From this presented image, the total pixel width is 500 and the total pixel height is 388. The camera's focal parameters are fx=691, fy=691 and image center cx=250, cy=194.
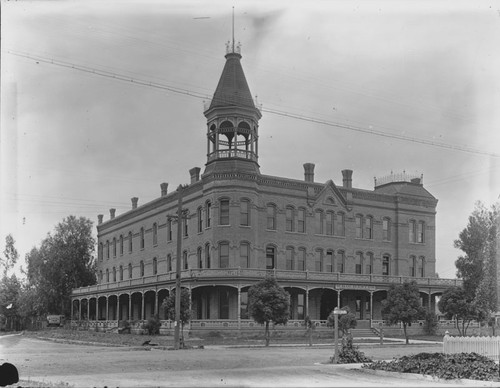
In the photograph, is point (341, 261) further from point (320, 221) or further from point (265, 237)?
point (265, 237)

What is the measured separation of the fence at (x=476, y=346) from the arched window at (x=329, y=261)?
3371cm

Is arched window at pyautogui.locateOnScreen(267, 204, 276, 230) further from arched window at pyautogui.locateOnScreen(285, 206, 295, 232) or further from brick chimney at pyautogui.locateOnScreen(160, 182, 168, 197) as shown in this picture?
brick chimney at pyautogui.locateOnScreen(160, 182, 168, 197)

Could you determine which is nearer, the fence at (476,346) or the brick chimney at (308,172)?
the fence at (476,346)

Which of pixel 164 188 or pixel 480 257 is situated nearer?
pixel 480 257

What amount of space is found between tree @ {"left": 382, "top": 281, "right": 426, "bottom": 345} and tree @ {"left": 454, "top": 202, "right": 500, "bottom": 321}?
370cm

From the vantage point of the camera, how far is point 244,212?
49.8 metres

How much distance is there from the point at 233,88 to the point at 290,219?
11.0 metres

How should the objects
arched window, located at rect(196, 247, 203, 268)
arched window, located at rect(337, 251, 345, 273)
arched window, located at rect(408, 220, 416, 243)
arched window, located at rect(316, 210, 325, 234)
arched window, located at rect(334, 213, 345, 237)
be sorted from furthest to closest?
arched window, located at rect(408, 220, 416, 243)
arched window, located at rect(334, 213, 345, 237)
arched window, located at rect(337, 251, 345, 273)
arched window, located at rect(316, 210, 325, 234)
arched window, located at rect(196, 247, 203, 268)

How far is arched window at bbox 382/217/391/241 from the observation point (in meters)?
58.3

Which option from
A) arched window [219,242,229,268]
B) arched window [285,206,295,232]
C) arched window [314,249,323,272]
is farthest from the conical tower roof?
arched window [314,249,323,272]

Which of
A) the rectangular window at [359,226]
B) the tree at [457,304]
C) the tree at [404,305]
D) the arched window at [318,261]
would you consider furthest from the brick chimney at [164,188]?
the tree at [457,304]

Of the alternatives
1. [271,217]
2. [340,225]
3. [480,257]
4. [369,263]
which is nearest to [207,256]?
[271,217]

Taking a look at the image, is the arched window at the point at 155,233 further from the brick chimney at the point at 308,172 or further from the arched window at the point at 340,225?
the arched window at the point at 340,225

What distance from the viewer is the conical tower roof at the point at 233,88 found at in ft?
159
